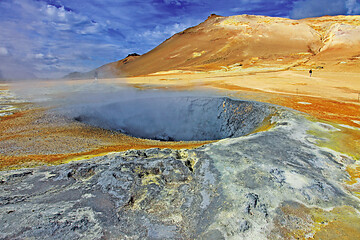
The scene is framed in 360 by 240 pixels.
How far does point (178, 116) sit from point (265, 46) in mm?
39488

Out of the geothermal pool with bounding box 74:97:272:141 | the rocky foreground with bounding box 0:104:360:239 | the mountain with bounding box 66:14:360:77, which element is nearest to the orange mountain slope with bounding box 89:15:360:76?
the mountain with bounding box 66:14:360:77

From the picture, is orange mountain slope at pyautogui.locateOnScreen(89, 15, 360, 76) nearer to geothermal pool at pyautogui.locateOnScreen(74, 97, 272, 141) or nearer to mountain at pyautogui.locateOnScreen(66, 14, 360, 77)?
mountain at pyautogui.locateOnScreen(66, 14, 360, 77)

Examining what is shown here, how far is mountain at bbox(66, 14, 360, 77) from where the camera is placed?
3334 centimetres

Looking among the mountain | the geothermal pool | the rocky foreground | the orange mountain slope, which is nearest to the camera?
the rocky foreground

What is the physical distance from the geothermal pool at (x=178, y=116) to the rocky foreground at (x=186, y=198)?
530 centimetres

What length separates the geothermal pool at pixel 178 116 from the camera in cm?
959

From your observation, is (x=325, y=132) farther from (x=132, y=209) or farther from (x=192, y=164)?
(x=132, y=209)

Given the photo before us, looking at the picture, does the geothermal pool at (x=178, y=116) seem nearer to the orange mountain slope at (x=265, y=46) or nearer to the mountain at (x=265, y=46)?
the orange mountain slope at (x=265, y=46)

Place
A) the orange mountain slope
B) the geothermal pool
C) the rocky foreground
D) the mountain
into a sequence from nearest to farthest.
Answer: the rocky foreground
the geothermal pool
the mountain
the orange mountain slope

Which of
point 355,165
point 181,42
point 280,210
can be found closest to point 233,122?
point 355,165

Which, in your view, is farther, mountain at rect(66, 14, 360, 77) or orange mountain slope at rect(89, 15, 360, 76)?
orange mountain slope at rect(89, 15, 360, 76)

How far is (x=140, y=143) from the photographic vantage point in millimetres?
6777

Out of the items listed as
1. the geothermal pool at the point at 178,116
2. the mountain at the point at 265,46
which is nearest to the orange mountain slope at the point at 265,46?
the mountain at the point at 265,46

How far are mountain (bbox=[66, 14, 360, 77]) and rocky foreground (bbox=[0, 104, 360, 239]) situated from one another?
1167 inches
